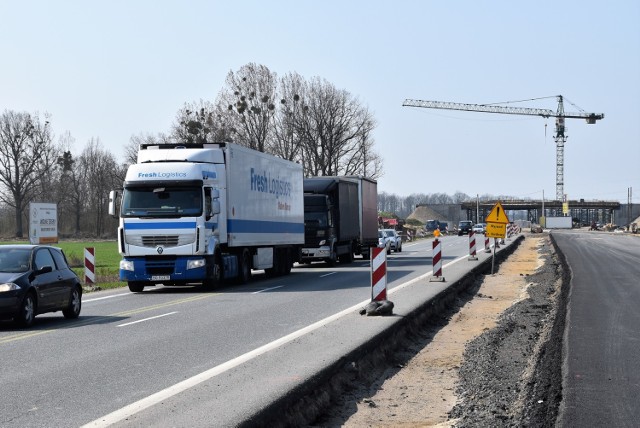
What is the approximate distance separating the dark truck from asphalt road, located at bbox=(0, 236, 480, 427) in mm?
15598

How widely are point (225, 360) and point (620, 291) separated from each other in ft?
47.6

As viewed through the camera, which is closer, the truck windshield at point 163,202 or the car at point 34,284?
the car at point 34,284

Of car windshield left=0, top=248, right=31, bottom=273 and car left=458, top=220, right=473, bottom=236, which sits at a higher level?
car left=458, top=220, right=473, bottom=236

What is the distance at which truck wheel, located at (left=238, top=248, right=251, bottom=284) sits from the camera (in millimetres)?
27156

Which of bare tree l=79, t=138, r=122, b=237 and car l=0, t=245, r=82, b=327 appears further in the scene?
bare tree l=79, t=138, r=122, b=237

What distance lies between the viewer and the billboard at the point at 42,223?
37.0 meters

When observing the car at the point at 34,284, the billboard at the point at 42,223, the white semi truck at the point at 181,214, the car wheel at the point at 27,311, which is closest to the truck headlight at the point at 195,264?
the white semi truck at the point at 181,214

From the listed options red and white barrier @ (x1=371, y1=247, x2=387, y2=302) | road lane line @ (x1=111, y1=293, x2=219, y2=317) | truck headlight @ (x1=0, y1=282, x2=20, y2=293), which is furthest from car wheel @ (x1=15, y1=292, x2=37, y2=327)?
red and white barrier @ (x1=371, y1=247, x2=387, y2=302)

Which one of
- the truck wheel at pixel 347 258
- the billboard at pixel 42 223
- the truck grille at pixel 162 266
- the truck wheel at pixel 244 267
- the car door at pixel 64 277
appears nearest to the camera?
the car door at pixel 64 277

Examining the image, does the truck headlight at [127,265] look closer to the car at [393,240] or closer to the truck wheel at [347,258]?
the truck wheel at [347,258]

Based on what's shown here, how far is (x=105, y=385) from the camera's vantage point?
9445mm

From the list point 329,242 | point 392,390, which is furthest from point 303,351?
point 329,242

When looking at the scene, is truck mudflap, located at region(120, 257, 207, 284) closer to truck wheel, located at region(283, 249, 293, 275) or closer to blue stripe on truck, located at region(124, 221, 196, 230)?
blue stripe on truck, located at region(124, 221, 196, 230)

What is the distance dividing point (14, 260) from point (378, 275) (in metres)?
6.50
